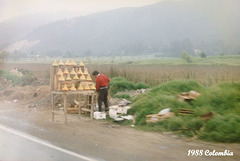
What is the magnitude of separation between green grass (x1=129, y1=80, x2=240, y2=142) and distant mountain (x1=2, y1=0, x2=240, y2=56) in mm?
13436

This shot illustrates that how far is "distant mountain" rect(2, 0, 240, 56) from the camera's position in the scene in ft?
88.4

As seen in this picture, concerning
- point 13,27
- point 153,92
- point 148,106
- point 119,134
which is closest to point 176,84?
point 153,92

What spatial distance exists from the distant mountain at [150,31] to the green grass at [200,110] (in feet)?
44.1

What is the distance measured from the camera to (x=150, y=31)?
60250 mm

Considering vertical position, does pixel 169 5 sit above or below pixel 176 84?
above

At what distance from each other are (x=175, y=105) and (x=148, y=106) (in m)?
0.78

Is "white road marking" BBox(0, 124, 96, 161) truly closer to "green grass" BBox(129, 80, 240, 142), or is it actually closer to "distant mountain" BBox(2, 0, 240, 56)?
"green grass" BBox(129, 80, 240, 142)

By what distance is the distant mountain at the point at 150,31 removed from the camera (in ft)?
88.4

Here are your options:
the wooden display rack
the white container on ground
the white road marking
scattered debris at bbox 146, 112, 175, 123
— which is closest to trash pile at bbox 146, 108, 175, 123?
scattered debris at bbox 146, 112, 175, 123

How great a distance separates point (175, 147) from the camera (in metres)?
4.38

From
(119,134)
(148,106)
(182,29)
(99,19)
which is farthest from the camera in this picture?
(182,29)

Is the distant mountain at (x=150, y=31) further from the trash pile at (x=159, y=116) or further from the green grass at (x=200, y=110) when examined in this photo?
the trash pile at (x=159, y=116)

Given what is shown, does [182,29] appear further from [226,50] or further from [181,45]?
[226,50]

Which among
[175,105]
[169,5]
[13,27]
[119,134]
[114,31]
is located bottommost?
[119,134]
